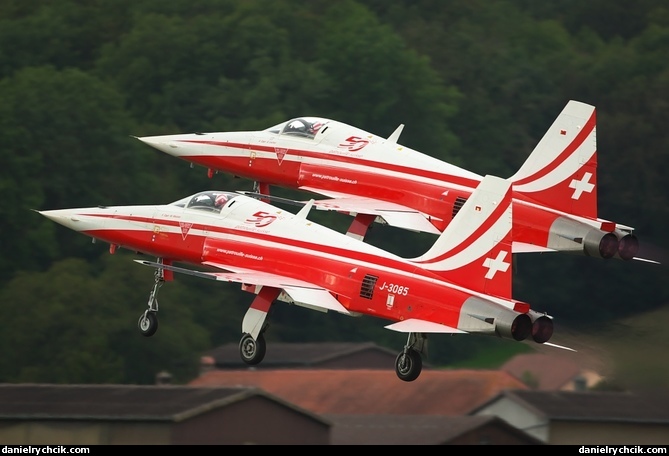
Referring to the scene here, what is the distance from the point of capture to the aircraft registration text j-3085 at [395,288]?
130 ft

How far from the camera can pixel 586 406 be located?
54781mm

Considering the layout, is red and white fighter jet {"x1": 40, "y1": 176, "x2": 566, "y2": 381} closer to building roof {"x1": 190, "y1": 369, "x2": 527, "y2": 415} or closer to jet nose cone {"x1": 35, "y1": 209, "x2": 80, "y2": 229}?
jet nose cone {"x1": 35, "y1": 209, "x2": 80, "y2": 229}

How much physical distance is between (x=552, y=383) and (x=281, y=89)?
34165 millimetres

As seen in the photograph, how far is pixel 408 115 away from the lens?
8731 centimetres

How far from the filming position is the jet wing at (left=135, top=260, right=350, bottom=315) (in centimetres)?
4053

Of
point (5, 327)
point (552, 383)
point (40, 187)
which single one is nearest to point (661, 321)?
point (552, 383)

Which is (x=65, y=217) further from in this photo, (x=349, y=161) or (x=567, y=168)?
(x=567, y=168)

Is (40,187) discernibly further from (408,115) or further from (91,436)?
(91,436)

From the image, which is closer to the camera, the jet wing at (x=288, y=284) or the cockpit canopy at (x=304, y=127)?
the jet wing at (x=288, y=284)

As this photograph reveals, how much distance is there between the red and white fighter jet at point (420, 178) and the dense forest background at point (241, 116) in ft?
69.5

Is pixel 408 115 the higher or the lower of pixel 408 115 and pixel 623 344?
the higher

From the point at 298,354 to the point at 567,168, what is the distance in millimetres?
28616

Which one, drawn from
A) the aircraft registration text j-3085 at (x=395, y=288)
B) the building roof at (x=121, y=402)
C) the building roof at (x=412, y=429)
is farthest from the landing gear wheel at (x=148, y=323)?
the building roof at (x=412, y=429)

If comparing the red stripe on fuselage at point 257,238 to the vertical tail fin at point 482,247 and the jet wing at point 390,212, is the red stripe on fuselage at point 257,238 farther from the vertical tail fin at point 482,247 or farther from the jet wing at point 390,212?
the jet wing at point 390,212
